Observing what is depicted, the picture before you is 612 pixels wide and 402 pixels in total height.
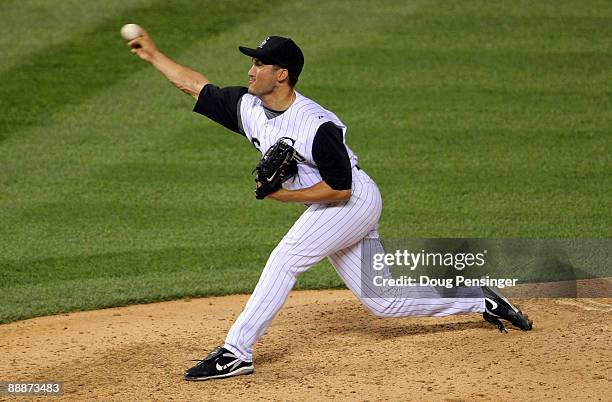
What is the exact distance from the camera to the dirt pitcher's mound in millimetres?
5520

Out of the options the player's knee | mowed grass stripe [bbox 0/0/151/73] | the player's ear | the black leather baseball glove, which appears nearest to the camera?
the black leather baseball glove

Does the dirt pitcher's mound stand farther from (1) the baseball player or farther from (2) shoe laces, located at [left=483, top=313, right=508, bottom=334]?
(1) the baseball player

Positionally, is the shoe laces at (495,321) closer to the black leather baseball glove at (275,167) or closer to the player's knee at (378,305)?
the player's knee at (378,305)

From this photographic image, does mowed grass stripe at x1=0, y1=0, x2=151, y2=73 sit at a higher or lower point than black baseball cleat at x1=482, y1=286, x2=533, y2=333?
higher

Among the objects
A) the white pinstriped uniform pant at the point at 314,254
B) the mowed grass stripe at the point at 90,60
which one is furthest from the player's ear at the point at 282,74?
the mowed grass stripe at the point at 90,60

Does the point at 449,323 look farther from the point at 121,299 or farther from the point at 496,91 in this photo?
the point at 496,91

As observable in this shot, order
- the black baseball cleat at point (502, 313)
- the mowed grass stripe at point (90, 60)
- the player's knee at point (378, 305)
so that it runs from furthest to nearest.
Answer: the mowed grass stripe at point (90, 60) → the black baseball cleat at point (502, 313) → the player's knee at point (378, 305)

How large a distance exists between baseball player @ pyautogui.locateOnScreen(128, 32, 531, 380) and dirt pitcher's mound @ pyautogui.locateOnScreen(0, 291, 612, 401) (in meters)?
0.25

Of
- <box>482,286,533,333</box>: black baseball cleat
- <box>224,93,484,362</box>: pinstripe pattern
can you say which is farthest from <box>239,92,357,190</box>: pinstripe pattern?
<box>482,286,533,333</box>: black baseball cleat

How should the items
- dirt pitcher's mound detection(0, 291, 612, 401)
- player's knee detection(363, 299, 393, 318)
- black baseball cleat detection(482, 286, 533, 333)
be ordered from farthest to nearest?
1. black baseball cleat detection(482, 286, 533, 333)
2. player's knee detection(363, 299, 393, 318)
3. dirt pitcher's mound detection(0, 291, 612, 401)

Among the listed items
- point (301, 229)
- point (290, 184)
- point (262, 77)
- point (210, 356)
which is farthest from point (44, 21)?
point (210, 356)

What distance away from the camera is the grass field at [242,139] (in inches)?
Result: 321

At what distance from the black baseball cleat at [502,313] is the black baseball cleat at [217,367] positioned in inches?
55.5

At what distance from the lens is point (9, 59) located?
35.9ft
